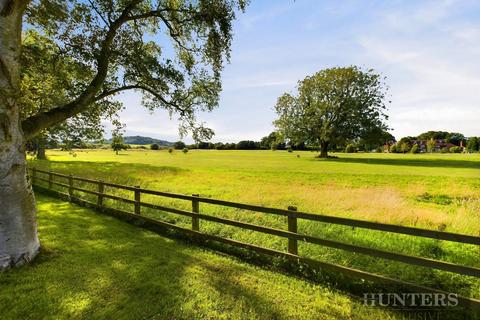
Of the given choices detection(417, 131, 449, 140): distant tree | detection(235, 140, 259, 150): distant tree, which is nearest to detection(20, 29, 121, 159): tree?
detection(235, 140, 259, 150): distant tree

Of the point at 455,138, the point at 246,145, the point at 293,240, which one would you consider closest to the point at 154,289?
the point at 293,240

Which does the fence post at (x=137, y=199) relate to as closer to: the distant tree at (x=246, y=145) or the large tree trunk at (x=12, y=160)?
the large tree trunk at (x=12, y=160)

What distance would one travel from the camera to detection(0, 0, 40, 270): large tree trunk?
20.0 feet

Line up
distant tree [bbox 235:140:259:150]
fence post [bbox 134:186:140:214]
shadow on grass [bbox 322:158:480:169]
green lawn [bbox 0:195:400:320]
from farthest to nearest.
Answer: distant tree [bbox 235:140:259:150], shadow on grass [bbox 322:158:480:169], fence post [bbox 134:186:140:214], green lawn [bbox 0:195:400:320]

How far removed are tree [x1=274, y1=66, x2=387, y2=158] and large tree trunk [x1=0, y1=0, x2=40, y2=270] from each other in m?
45.8

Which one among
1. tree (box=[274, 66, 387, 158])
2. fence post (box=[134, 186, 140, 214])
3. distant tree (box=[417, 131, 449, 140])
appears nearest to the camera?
fence post (box=[134, 186, 140, 214])

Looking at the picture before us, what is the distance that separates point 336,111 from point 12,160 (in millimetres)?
48837

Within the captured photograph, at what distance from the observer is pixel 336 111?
161 feet

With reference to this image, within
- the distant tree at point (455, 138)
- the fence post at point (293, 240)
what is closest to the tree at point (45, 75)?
the fence post at point (293, 240)

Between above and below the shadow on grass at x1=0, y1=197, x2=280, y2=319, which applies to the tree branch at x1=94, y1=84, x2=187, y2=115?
above

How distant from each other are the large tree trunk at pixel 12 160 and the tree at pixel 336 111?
45.8 m

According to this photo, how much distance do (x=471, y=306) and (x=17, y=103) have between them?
31.9ft

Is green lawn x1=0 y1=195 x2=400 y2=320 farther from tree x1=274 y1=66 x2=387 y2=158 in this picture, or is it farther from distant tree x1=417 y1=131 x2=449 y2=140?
distant tree x1=417 y1=131 x2=449 y2=140

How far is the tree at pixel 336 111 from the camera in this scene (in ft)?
157
